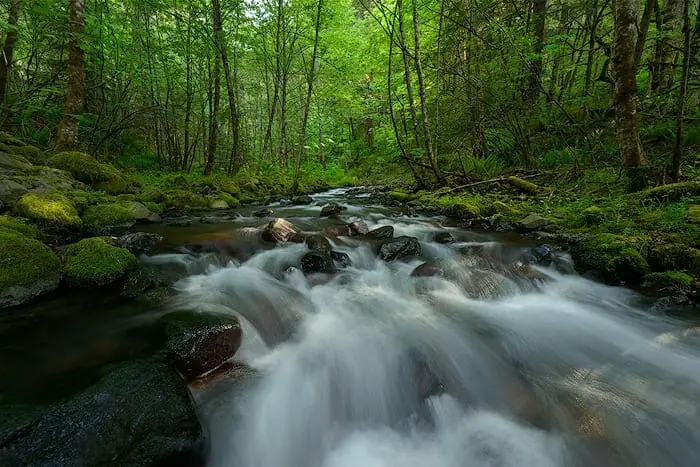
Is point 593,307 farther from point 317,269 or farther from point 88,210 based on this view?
point 88,210

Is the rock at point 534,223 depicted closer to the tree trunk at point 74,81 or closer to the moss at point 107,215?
the moss at point 107,215

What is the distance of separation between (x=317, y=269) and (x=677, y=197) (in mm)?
5278

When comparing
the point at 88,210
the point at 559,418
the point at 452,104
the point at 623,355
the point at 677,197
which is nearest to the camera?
the point at 559,418

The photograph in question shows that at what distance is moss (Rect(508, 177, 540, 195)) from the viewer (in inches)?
313

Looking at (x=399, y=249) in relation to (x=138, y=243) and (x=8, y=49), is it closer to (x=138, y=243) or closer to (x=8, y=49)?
(x=138, y=243)

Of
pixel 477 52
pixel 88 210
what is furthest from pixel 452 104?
pixel 88 210

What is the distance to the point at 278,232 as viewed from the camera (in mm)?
5633

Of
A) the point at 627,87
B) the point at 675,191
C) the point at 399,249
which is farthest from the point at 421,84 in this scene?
the point at 675,191

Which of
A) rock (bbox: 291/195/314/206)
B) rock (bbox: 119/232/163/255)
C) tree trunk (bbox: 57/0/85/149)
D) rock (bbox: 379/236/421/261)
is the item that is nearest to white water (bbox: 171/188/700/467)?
rock (bbox: 379/236/421/261)

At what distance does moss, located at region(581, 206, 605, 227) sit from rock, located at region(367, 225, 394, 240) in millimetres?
3113

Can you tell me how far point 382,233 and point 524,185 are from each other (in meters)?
4.24

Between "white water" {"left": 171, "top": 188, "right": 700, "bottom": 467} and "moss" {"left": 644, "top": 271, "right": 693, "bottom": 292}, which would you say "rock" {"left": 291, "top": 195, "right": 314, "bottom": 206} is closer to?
"white water" {"left": 171, "top": 188, "right": 700, "bottom": 467}

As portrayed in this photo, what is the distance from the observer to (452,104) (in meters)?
11.0

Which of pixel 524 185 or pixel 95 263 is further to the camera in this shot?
pixel 524 185
